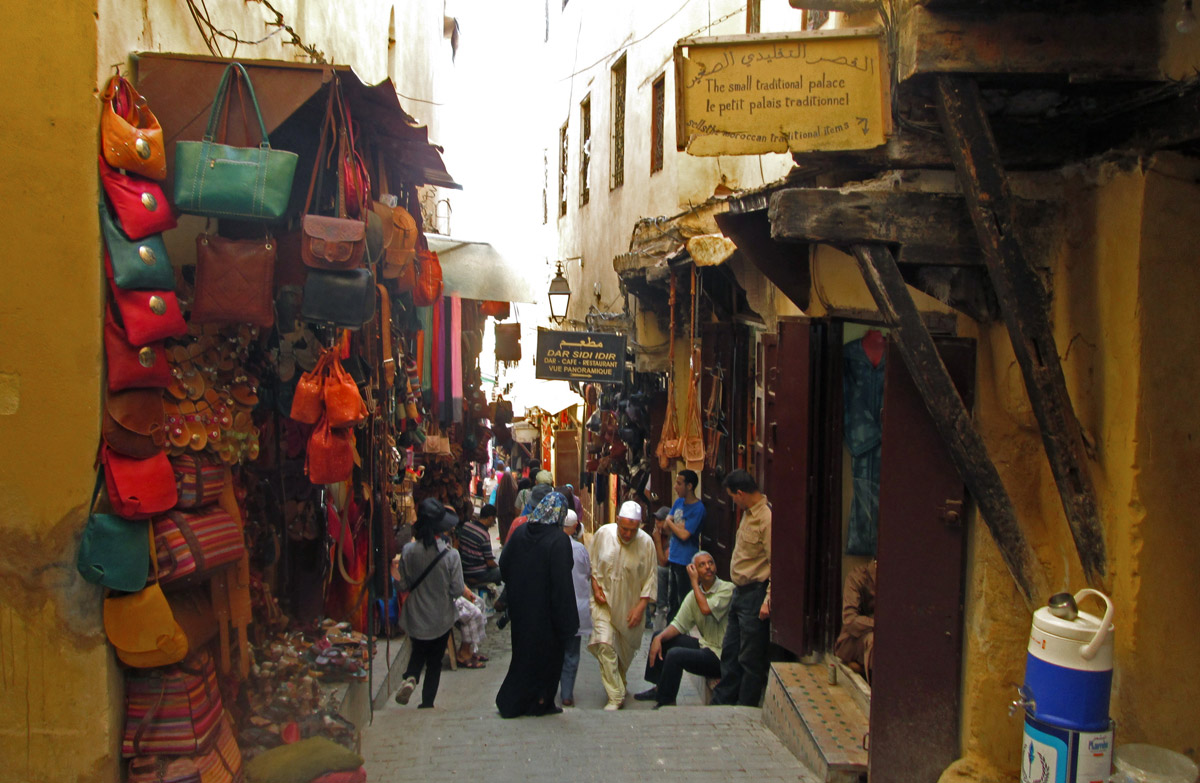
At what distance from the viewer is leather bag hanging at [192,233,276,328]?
4270 millimetres

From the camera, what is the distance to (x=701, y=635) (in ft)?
24.4

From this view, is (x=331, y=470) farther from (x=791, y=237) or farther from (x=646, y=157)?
(x=646, y=157)

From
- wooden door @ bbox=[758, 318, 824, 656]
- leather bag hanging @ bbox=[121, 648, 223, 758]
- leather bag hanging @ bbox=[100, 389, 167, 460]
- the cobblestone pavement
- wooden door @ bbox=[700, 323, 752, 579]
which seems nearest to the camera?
leather bag hanging @ bbox=[100, 389, 167, 460]

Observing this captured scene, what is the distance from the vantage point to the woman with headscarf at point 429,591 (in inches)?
281

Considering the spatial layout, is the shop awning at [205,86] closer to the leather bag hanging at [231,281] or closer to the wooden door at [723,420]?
the leather bag hanging at [231,281]

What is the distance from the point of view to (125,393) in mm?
4051

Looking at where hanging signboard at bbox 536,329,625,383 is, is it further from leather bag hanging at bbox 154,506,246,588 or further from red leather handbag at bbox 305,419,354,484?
leather bag hanging at bbox 154,506,246,588

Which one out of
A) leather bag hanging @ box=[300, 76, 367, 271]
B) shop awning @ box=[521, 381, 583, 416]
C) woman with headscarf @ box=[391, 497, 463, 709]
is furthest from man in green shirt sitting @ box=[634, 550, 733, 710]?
shop awning @ box=[521, 381, 583, 416]

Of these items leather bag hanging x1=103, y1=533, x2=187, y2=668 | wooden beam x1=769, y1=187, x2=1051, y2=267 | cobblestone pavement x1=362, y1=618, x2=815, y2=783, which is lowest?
cobblestone pavement x1=362, y1=618, x2=815, y2=783

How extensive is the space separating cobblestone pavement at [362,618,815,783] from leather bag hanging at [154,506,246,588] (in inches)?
64.8

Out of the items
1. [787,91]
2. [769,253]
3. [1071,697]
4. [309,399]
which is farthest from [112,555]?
[769,253]

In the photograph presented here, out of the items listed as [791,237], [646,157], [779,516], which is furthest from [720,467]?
[791,237]

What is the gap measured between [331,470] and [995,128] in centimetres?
334

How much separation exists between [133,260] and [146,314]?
0.75ft
